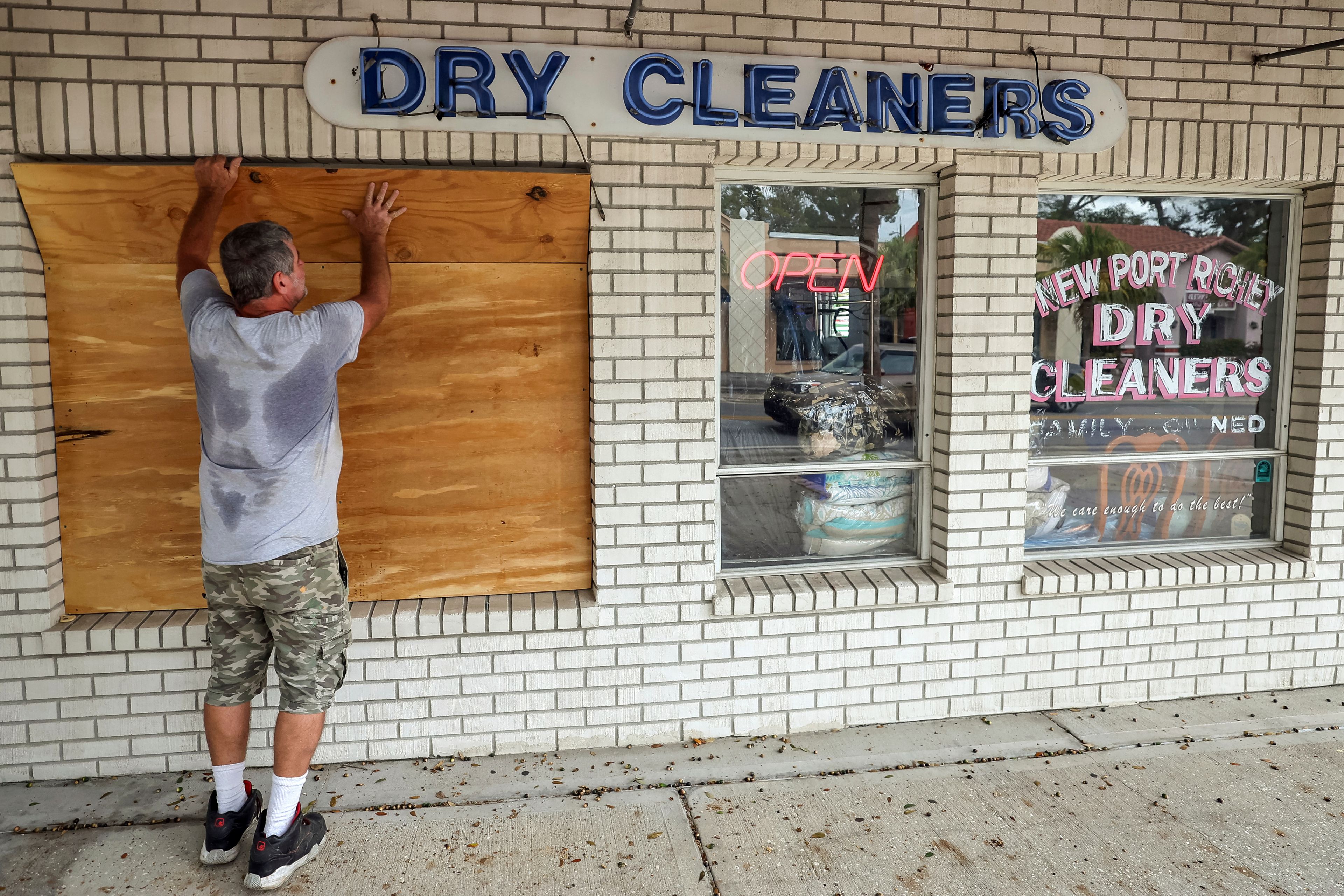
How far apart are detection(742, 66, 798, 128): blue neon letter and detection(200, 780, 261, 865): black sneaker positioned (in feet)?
10.6

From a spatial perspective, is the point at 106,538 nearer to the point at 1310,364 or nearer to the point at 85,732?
the point at 85,732

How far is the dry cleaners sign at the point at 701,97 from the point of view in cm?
343

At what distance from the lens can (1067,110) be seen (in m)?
3.95

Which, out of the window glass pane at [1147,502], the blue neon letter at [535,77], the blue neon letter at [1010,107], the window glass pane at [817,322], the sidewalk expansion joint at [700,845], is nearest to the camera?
the sidewalk expansion joint at [700,845]

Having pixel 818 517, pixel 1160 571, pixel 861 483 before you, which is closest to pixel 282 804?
pixel 818 517

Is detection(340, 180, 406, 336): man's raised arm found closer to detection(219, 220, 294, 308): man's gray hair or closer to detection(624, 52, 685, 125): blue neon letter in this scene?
detection(219, 220, 294, 308): man's gray hair

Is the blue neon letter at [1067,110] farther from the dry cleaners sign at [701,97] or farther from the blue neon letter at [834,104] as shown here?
the blue neon letter at [834,104]

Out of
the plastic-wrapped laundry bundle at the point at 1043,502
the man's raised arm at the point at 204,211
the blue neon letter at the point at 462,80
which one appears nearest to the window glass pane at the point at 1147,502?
the plastic-wrapped laundry bundle at the point at 1043,502

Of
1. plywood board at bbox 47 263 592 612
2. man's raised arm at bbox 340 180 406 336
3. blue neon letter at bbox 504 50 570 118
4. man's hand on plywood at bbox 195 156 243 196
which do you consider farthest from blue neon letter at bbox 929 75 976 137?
man's hand on plywood at bbox 195 156 243 196

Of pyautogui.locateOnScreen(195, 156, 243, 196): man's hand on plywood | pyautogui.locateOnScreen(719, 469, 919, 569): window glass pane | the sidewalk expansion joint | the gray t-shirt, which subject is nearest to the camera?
the gray t-shirt

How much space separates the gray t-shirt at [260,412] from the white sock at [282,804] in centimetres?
76

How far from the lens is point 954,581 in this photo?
13.5ft

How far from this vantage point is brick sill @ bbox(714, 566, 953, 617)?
391 centimetres

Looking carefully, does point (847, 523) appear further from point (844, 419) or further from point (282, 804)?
point (282, 804)
